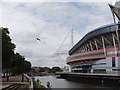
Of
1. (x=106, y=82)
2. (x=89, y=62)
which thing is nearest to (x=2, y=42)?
(x=106, y=82)

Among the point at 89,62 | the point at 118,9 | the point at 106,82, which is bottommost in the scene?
the point at 106,82

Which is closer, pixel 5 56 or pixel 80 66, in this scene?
pixel 5 56

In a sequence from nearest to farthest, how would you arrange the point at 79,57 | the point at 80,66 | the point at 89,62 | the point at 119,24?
the point at 119,24 < the point at 89,62 < the point at 79,57 < the point at 80,66

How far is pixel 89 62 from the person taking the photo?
331 ft

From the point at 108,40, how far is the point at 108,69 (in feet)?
54.9

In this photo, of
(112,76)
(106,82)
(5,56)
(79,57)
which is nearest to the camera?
(5,56)

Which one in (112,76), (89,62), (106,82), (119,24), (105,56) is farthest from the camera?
(89,62)

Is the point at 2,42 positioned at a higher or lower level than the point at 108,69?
higher

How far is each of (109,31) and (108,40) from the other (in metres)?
11.5

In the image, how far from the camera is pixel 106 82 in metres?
72.4

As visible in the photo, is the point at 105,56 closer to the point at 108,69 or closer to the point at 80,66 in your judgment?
the point at 108,69

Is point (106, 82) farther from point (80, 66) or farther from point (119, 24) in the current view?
point (80, 66)

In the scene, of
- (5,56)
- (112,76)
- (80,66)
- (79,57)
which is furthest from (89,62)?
(5,56)

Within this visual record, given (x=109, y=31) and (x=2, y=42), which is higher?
(x=109, y=31)
